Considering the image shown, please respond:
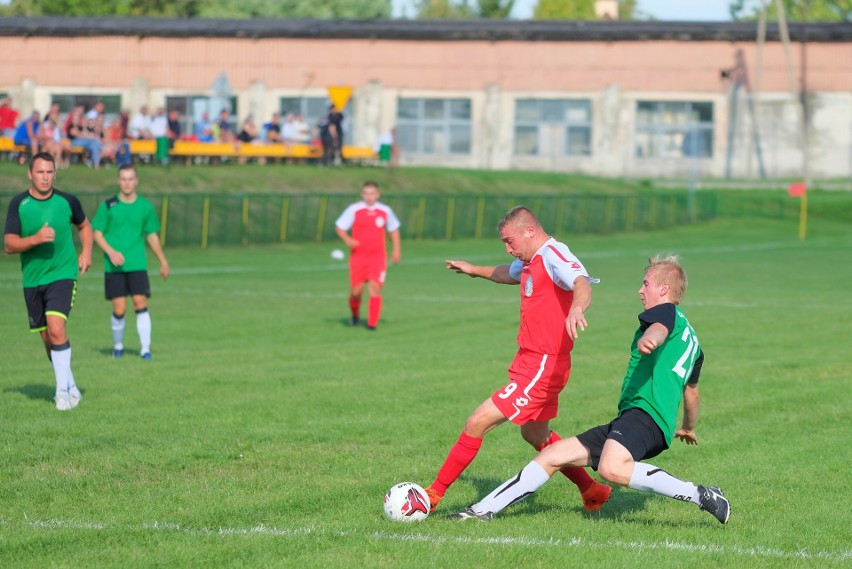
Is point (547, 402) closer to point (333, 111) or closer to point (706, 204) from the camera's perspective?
point (333, 111)

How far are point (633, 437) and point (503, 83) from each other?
57258 mm

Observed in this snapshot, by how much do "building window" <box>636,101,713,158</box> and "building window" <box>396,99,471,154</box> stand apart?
8.74m

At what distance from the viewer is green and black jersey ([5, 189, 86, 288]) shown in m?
11.4

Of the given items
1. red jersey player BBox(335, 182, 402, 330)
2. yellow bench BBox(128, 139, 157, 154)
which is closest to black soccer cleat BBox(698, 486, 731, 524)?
red jersey player BBox(335, 182, 402, 330)

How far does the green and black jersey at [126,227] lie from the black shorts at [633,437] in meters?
8.68

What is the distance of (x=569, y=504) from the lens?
830cm

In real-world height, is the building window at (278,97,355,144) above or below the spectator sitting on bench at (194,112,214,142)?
above

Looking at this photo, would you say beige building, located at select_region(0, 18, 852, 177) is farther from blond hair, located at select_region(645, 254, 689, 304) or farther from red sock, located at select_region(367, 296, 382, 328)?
blond hair, located at select_region(645, 254, 689, 304)

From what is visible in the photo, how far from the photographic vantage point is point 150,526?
737 centimetres

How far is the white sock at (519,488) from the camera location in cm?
741

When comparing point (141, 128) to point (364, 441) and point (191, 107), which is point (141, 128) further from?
point (364, 441)

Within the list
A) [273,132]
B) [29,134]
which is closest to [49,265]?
[29,134]

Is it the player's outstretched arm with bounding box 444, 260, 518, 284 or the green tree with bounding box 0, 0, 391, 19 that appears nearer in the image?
the player's outstretched arm with bounding box 444, 260, 518, 284

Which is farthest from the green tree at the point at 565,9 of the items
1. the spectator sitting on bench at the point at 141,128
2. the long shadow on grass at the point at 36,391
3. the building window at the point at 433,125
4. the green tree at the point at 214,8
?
the long shadow on grass at the point at 36,391
